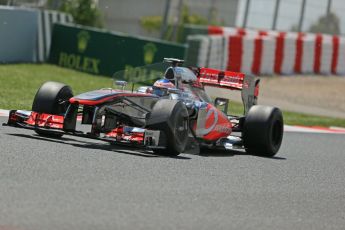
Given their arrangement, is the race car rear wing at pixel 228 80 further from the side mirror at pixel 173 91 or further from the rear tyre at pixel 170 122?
the rear tyre at pixel 170 122

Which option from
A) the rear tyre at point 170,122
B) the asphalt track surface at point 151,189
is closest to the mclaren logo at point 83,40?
the asphalt track surface at point 151,189

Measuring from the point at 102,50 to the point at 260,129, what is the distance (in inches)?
500

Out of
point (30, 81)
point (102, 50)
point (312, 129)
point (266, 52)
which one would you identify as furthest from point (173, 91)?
point (266, 52)

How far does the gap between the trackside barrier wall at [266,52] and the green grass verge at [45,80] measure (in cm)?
289

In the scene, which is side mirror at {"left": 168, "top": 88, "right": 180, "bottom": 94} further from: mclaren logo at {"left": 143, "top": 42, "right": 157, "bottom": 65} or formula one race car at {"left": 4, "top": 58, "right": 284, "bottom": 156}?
mclaren logo at {"left": 143, "top": 42, "right": 157, "bottom": 65}

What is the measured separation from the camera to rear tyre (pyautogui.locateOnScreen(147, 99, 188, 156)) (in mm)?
10797

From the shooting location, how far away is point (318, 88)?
2867 cm

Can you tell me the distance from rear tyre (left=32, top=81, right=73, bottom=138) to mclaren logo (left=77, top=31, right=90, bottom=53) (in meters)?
13.3

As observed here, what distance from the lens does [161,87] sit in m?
11.9

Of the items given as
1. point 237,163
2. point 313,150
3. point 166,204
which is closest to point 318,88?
point 313,150

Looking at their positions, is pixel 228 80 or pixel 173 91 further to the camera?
pixel 228 80

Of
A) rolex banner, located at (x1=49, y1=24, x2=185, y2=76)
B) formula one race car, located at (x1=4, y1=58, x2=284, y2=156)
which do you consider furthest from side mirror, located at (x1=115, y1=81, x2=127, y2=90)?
rolex banner, located at (x1=49, y1=24, x2=185, y2=76)

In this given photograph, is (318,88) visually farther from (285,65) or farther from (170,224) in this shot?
(170,224)

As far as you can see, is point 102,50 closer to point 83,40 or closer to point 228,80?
point 83,40
